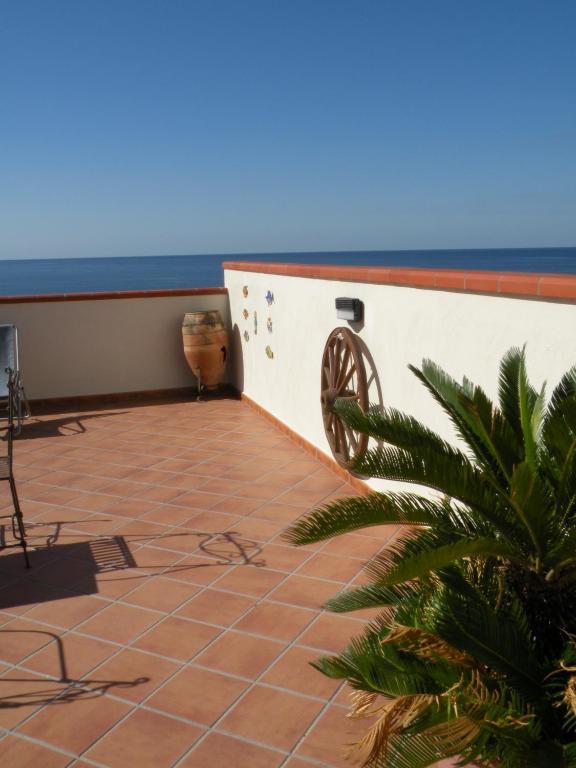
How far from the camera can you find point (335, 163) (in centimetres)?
5403

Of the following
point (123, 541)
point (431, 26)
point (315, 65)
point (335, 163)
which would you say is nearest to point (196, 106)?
point (315, 65)

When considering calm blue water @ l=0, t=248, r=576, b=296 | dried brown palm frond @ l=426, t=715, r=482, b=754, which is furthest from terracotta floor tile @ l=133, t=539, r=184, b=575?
calm blue water @ l=0, t=248, r=576, b=296

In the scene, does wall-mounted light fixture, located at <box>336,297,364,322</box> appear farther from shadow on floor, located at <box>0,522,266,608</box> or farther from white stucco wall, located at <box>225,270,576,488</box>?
shadow on floor, located at <box>0,522,266,608</box>

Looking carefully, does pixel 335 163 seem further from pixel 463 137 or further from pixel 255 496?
pixel 255 496

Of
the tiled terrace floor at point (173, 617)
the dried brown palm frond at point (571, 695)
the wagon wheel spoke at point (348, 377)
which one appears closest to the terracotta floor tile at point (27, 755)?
the tiled terrace floor at point (173, 617)

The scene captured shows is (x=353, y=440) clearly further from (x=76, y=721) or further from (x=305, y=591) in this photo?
(x=76, y=721)

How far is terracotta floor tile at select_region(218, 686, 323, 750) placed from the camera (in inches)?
102

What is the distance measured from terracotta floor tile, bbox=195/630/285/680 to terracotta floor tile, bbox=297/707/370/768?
1.37 feet

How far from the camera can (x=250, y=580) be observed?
3.85 meters

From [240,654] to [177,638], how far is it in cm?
33

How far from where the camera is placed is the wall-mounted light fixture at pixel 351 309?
16.6ft

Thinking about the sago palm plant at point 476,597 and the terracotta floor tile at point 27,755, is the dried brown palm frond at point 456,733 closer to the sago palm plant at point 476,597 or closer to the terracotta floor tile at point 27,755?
the sago palm plant at point 476,597

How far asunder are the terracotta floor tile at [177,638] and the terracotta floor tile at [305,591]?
1.47 ft

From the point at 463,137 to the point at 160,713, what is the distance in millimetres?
53576
